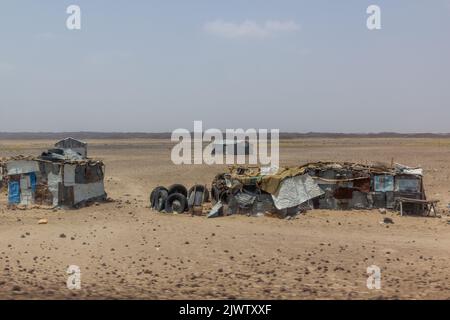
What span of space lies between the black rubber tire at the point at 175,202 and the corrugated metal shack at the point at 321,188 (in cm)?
140

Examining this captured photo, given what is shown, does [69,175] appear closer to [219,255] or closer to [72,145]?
[219,255]

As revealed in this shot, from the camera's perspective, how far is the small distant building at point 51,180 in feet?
79.6

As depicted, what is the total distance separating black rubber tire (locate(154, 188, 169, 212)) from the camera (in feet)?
76.8

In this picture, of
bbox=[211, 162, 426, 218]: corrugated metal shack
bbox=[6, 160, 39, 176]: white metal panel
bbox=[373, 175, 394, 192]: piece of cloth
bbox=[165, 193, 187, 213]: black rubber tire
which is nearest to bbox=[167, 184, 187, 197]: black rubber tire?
bbox=[165, 193, 187, 213]: black rubber tire

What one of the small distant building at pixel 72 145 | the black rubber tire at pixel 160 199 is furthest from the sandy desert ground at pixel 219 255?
the small distant building at pixel 72 145

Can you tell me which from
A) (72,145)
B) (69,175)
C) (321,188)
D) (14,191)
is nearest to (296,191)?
(321,188)

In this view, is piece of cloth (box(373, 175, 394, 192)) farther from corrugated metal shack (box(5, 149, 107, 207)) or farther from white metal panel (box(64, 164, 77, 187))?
white metal panel (box(64, 164, 77, 187))

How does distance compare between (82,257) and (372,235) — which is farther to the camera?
(372,235)

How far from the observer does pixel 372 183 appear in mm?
23312

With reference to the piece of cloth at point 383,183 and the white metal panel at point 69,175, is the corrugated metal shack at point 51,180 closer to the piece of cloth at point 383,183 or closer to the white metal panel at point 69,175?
the white metal panel at point 69,175

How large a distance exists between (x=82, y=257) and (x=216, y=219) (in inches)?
295
